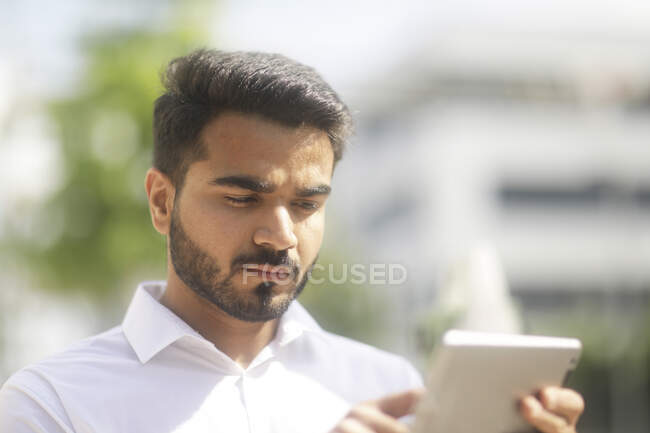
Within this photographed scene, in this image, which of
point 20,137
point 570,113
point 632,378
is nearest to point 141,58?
point 20,137

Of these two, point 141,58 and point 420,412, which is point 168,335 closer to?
point 420,412

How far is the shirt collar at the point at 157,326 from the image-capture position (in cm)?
188

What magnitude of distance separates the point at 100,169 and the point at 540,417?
444 inches

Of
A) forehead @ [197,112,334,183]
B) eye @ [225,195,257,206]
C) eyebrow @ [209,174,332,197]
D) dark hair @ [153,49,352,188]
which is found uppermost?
dark hair @ [153,49,352,188]

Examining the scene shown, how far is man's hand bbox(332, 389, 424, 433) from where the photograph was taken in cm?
150

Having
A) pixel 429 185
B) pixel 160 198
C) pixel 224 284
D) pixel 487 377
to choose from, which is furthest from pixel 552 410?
pixel 429 185

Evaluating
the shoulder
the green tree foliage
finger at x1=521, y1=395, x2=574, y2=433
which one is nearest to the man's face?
the shoulder

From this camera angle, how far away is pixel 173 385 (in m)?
1.85

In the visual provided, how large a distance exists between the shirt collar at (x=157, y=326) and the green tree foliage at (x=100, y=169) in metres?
10.2

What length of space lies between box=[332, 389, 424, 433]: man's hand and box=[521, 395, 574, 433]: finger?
0.25 metres

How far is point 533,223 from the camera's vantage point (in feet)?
94.4

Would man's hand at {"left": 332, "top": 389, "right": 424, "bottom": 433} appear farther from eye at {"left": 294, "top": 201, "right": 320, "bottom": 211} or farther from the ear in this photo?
the ear

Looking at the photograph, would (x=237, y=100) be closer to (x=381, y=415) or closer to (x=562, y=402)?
(x=381, y=415)

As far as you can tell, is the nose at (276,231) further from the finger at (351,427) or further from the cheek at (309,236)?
the finger at (351,427)
